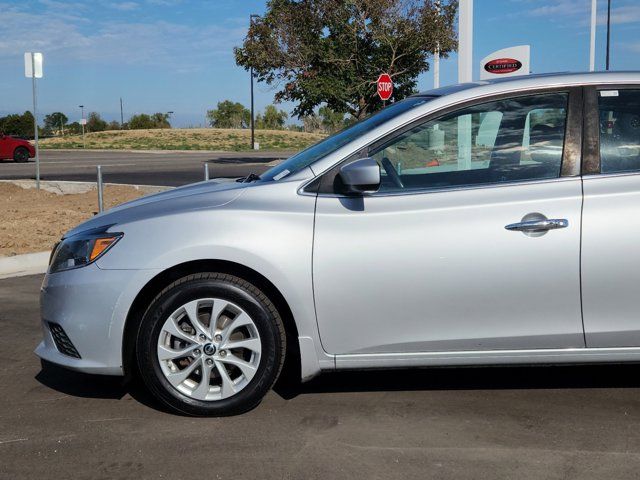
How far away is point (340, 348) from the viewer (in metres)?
4.05

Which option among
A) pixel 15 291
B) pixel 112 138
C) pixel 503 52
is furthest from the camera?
pixel 112 138

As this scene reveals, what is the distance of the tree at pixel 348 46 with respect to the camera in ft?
80.4

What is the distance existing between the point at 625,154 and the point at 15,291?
19.4 ft

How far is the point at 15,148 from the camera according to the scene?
3191cm

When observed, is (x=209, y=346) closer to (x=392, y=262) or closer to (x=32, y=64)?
A: (x=392, y=262)

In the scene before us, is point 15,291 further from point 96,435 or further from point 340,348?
point 340,348

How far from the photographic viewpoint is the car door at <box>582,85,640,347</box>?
3914 millimetres

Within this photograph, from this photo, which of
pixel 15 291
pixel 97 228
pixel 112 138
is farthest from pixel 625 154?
pixel 112 138

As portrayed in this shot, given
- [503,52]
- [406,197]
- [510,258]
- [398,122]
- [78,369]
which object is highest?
[503,52]

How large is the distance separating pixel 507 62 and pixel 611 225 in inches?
405

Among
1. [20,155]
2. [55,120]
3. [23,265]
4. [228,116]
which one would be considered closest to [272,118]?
[228,116]

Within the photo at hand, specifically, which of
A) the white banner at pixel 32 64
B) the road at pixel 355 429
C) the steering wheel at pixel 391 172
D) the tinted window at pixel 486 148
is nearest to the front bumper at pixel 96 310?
the road at pixel 355 429

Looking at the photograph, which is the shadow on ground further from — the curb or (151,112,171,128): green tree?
(151,112,171,128): green tree

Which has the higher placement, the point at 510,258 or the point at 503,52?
the point at 503,52
